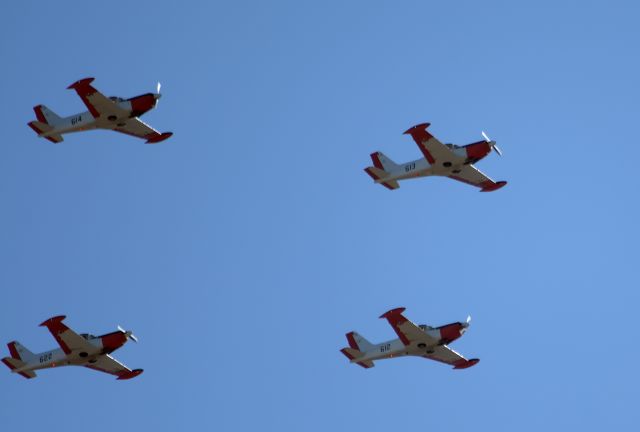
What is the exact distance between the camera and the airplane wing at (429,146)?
91438 millimetres

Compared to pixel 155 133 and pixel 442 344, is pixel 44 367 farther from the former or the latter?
pixel 442 344

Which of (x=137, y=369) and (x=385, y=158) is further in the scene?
(x=385, y=158)

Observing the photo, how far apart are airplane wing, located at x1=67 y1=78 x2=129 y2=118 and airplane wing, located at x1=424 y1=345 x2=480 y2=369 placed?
23.7 meters

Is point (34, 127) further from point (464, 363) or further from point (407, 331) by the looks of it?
point (464, 363)

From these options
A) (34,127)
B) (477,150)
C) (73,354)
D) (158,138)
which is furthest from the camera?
(158,138)

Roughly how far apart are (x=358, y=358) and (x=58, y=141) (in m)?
22.7

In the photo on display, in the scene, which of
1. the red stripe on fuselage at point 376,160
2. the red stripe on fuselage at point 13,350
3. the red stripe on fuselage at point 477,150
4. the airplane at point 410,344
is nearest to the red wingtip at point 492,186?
the red stripe on fuselage at point 477,150

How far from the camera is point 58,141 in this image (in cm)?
9162

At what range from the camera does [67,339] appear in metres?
87.4

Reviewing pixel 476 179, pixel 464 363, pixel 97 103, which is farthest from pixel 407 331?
pixel 97 103

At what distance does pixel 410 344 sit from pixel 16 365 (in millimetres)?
23537

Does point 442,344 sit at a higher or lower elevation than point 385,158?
lower

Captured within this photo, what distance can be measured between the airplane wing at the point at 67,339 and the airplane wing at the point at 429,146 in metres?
22.8

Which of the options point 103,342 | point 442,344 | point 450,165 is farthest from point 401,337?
point 103,342
